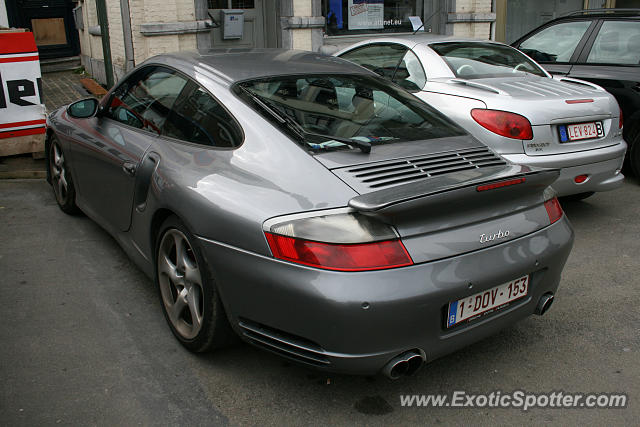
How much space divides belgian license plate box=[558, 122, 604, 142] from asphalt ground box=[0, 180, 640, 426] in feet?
3.54

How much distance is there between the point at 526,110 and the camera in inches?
184

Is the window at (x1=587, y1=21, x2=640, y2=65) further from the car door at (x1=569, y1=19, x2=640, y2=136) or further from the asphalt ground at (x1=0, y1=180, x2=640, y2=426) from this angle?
the asphalt ground at (x1=0, y1=180, x2=640, y2=426)

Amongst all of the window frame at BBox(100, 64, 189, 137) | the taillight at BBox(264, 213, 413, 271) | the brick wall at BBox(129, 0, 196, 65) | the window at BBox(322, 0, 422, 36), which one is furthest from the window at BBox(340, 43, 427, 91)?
the window at BBox(322, 0, 422, 36)

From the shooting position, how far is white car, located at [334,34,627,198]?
4.67 m

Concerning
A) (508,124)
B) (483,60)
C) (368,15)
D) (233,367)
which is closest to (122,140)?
(233,367)

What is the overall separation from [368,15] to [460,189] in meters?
9.84

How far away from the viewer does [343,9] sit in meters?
11.4

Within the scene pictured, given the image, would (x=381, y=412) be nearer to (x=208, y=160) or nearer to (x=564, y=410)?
(x=564, y=410)

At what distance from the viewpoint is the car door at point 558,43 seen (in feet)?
22.6

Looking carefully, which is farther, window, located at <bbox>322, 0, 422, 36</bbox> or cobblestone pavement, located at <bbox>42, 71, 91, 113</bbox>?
window, located at <bbox>322, 0, 422, 36</bbox>

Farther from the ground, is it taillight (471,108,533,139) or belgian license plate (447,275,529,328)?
taillight (471,108,533,139)

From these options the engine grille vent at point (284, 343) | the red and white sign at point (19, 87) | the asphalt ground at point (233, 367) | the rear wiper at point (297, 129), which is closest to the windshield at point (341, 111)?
the rear wiper at point (297, 129)

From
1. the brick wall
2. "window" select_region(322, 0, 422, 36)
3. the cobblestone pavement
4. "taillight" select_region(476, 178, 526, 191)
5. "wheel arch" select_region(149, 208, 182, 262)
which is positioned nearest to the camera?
"taillight" select_region(476, 178, 526, 191)

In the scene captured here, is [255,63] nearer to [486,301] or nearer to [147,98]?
[147,98]
